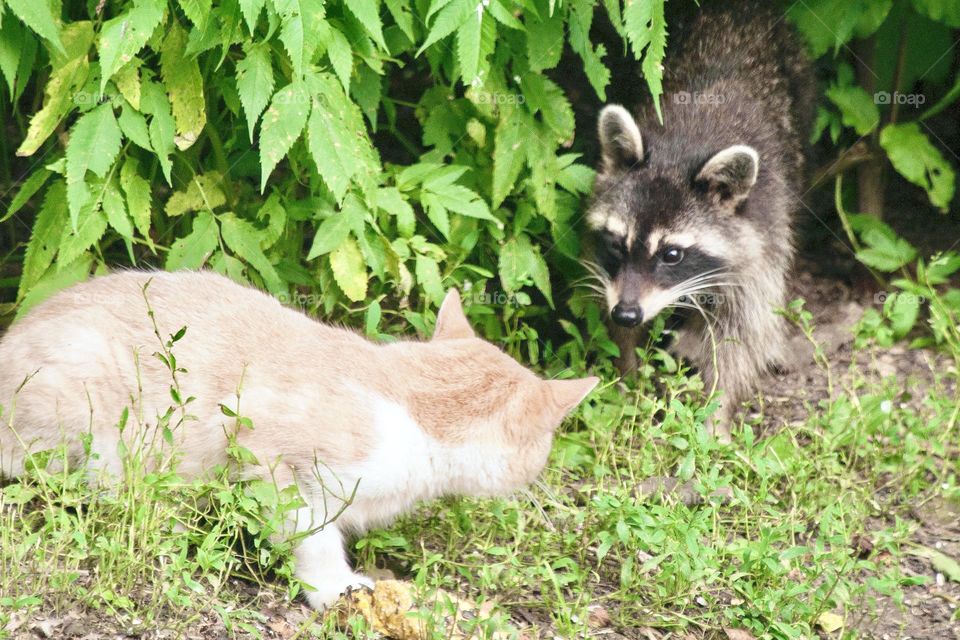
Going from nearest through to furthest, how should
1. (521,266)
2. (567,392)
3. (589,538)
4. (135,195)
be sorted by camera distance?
(567,392) < (589,538) < (135,195) < (521,266)

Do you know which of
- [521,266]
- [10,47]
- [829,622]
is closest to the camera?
[829,622]

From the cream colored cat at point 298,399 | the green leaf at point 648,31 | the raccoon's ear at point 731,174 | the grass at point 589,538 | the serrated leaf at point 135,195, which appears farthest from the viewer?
the raccoon's ear at point 731,174

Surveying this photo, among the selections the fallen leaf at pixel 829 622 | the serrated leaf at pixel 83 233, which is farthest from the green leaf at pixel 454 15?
the fallen leaf at pixel 829 622

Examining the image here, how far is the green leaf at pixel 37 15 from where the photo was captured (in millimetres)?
4070

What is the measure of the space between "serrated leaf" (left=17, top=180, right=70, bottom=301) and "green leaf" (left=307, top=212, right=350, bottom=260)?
3.44 ft

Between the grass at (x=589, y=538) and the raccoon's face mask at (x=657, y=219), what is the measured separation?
2.06ft

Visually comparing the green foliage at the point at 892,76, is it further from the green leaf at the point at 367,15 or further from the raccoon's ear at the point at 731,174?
the green leaf at the point at 367,15

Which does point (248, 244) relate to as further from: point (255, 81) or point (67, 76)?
point (67, 76)

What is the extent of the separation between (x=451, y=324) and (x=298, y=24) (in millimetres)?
1257

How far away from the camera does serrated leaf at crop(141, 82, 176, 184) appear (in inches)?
182

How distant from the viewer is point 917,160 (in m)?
6.91

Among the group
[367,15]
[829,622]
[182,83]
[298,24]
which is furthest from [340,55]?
[829,622]

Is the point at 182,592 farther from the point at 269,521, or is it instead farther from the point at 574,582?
the point at 574,582

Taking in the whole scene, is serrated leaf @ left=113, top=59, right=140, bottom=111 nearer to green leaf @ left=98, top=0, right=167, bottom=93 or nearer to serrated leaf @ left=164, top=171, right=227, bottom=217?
green leaf @ left=98, top=0, right=167, bottom=93
